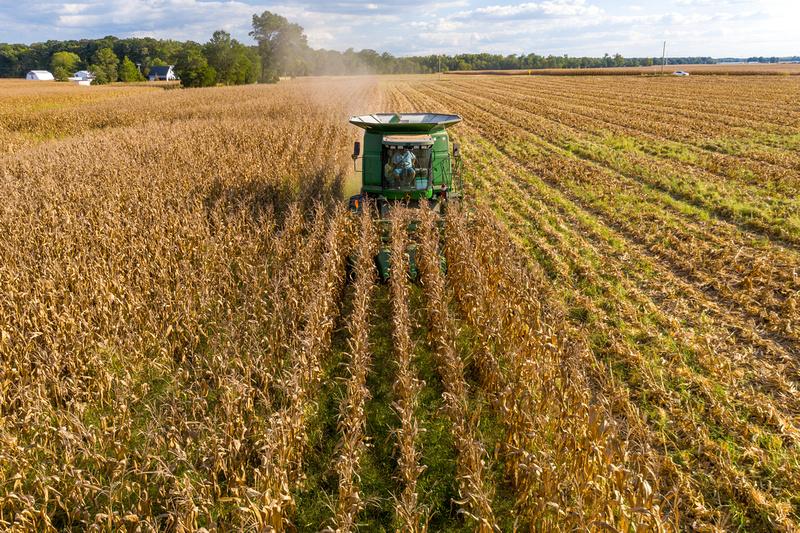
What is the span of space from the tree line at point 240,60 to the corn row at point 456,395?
54.4m

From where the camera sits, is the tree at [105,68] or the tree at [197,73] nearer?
the tree at [197,73]

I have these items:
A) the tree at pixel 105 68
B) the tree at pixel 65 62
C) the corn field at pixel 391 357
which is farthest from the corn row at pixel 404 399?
the tree at pixel 65 62

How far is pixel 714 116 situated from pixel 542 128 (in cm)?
965

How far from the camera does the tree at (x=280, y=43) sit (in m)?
73.4

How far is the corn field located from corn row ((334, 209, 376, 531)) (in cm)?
3

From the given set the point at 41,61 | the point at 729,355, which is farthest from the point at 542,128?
the point at 41,61

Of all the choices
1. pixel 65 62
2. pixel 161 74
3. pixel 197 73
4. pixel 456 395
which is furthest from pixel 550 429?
pixel 65 62

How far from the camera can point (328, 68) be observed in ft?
266

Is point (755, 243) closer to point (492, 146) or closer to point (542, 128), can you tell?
point (492, 146)

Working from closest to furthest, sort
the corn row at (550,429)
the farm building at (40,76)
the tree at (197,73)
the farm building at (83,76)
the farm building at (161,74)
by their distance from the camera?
the corn row at (550,429) → the tree at (197,73) → the farm building at (83,76) → the farm building at (40,76) → the farm building at (161,74)

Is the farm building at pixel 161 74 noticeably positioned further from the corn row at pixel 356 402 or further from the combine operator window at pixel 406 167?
the corn row at pixel 356 402

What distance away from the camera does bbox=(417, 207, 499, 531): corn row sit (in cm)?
306

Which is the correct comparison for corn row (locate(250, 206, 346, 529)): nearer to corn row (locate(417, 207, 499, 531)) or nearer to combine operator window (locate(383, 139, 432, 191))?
corn row (locate(417, 207, 499, 531))

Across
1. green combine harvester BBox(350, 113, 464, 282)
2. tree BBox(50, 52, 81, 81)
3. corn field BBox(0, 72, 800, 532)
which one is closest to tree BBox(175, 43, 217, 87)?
tree BBox(50, 52, 81, 81)
